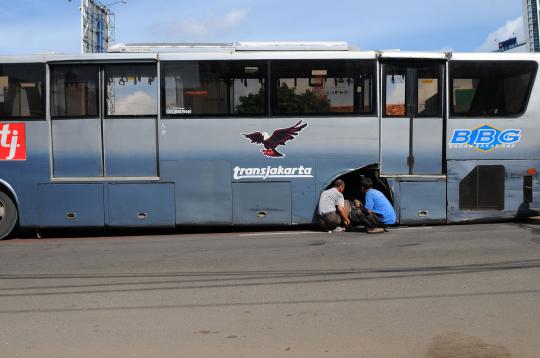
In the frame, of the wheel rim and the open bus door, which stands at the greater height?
the open bus door

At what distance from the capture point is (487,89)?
10633 millimetres

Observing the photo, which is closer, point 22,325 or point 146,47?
point 22,325

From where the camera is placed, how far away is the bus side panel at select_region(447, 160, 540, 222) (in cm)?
1062

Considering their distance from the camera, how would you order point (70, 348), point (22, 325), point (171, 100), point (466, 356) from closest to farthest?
point (466, 356) → point (70, 348) → point (22, 325) → point (171, 100)

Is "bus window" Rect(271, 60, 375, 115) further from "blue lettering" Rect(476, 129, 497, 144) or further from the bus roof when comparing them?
"blue lettering" Rect(476, 129, 497, 144)

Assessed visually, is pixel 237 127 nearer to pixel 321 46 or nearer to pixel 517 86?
pixel 321 46

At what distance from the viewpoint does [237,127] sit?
1055 cm

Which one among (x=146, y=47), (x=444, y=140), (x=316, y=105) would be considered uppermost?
(x=146, y=47)

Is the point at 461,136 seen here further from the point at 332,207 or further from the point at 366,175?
the point at 332,207

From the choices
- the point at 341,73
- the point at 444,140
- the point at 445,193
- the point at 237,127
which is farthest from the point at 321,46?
the point at 445,193

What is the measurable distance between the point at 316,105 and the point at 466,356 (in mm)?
6791

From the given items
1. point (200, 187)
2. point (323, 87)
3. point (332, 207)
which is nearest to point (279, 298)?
point (332, 207)

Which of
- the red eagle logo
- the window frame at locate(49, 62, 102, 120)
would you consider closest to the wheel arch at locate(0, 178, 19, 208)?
the window frame at locate(49, 62, 102, 120)

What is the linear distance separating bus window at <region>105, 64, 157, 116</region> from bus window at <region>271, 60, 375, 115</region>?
2.35 m
